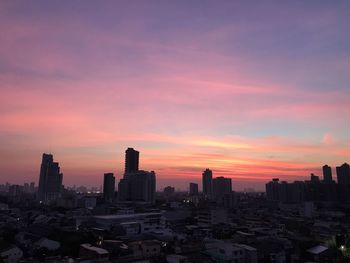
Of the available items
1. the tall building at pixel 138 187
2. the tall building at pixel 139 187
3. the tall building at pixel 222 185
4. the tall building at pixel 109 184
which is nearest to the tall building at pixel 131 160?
the tall building at pixel 109 184

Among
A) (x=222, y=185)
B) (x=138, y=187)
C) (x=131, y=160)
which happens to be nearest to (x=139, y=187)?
(x=138, y=187)

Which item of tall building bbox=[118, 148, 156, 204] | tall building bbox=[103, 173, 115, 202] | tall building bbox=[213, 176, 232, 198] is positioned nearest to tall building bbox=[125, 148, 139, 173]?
tall building bbox=[103, 173, 115, 202]

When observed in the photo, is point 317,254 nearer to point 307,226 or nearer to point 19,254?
point 307,226

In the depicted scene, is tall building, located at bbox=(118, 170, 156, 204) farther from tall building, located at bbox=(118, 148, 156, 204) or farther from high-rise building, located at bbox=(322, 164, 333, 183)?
high-rise building, located at bbox=(322, 164, 333, 183)

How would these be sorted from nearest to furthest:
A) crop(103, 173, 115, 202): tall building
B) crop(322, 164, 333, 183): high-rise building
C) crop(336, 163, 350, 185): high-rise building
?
crop(336, 163, 350, 185): high-rise building, crop(103, 173, 115, 202): tall building, crop(322, 164, 333, 183): high-rise building

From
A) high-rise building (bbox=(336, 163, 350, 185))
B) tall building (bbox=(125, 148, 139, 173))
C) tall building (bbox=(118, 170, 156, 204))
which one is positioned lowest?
tall building (bbox=(118, 170, 156, 204))

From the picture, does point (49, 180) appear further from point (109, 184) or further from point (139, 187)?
point (139, 187)
